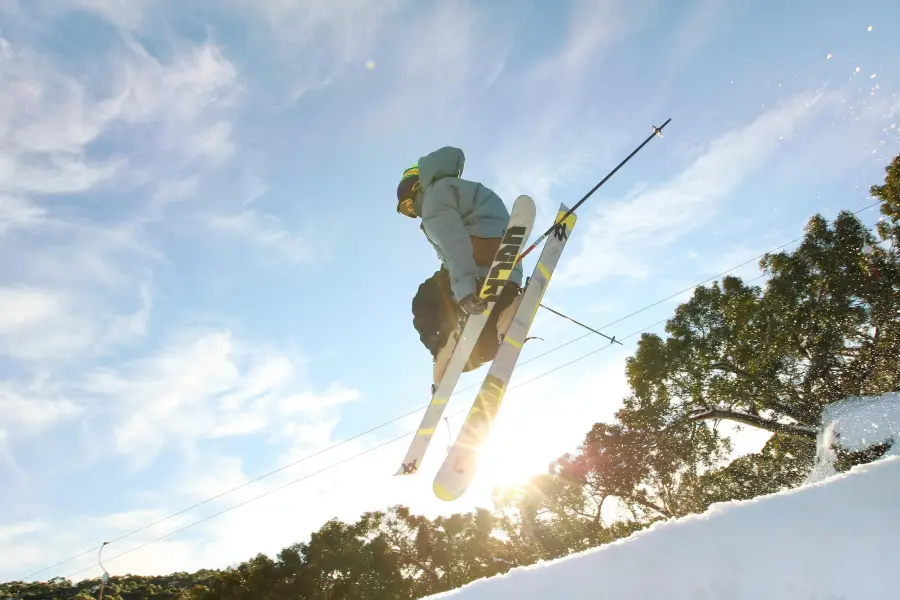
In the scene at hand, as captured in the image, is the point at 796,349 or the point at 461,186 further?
the point at 796,349

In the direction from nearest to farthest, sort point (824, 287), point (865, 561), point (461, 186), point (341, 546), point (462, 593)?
point (865, 561), point (462, 593), point (461, 186), point (824, 287), point (341, 546)

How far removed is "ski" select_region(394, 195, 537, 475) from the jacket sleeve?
10.8 inches

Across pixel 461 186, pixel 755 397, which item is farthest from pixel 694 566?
pixel 755 397

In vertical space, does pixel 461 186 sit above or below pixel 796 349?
above

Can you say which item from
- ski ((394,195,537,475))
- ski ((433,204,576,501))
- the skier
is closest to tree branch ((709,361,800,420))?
ski ((433,204,576,501))

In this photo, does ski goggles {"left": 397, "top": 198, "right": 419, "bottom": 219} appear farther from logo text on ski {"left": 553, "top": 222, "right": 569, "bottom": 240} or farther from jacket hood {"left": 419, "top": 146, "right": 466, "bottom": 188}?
logo text on ski {"left": 553, "top": 222, "right": 569, "bottom": 240}

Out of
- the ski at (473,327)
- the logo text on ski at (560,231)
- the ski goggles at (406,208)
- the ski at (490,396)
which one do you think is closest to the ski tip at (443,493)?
the ski at (490,396)

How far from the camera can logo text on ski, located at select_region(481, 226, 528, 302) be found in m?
5.67

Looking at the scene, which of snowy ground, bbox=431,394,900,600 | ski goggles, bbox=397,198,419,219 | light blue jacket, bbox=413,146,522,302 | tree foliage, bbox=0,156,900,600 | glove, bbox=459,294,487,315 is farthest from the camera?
tree foliage, bbox=0,156,900,600

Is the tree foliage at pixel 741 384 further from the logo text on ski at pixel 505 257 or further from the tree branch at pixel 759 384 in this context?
the logo text on ski at pixel 505 257

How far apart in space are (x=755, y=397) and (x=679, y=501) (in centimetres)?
741

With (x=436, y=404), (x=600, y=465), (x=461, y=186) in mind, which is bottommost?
(x=600, y=465)

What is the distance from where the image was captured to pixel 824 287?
67.0 ft

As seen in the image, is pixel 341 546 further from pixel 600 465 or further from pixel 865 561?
pixel 865 561
